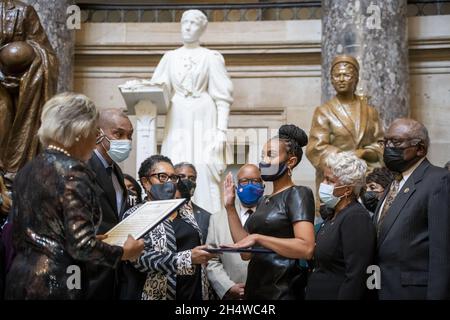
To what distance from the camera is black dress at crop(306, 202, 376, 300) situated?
4.21 metres

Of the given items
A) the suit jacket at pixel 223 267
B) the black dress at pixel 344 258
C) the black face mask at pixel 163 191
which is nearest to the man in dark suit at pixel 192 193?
the suit jacket at pixel 223 267

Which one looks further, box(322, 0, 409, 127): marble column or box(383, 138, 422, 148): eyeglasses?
box(322, 0, 409, 127): marble column

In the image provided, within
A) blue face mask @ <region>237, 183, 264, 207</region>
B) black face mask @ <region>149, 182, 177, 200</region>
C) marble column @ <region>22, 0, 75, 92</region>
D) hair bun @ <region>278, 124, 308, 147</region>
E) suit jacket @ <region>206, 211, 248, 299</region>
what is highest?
marble column @ <region>22, 0, 75, 92</region>

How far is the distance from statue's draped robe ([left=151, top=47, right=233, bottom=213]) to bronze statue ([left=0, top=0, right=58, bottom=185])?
6.69 ft

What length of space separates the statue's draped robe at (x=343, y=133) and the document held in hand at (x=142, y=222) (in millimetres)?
4214

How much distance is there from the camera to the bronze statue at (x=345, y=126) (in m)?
7.93

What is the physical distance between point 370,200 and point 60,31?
18.4ft

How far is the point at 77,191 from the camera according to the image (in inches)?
130

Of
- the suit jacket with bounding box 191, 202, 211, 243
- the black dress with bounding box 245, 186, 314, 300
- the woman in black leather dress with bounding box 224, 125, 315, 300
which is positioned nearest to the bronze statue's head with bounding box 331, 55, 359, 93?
the suit jacket with bounding box 191, 202, 211, 243

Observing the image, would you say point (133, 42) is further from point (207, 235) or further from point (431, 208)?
point (431, 208)

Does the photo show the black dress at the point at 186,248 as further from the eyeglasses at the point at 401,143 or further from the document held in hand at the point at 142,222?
the eyeglasses at the point at 401,143

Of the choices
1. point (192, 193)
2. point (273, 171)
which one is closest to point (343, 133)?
point (192, 193)

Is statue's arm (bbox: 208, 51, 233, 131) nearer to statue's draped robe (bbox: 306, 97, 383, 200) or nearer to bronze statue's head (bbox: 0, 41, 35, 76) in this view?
statue's draped robe (bbox: 306, 97, 383, 200)
